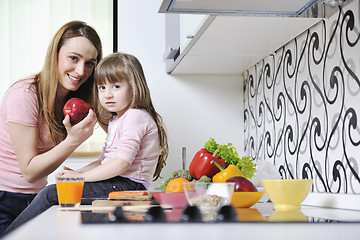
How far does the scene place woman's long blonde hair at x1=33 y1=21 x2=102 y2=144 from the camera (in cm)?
190

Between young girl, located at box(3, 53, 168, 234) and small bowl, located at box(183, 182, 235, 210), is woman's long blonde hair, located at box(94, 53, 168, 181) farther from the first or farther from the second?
small bowl, located at box(183, 182, 235, 210)

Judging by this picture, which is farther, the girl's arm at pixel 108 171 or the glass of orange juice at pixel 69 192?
the girl's arm at pixel 108 171

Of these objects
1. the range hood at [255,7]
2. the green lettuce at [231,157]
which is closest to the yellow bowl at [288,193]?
the range hood at [255,7]

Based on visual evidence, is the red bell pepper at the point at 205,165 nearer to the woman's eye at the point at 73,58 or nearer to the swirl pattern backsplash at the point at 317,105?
the swirl pattern backsplash at the point at 317,105

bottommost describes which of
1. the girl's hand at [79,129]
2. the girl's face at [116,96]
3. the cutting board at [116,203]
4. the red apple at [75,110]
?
the cutting board at [116,203]

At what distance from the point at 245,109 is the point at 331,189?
992mm

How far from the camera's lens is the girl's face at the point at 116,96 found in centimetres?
189

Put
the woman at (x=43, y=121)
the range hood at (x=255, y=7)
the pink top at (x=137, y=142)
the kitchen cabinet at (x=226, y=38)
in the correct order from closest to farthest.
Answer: the range hood at (x=255, y=7) < the kitchen cabinet at (x=226, y=38) < the pink top at (x=137, y=142) < the woman at (x=43, y=121)

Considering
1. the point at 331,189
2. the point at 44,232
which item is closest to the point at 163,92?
the point at 331,189

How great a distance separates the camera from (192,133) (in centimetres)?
231

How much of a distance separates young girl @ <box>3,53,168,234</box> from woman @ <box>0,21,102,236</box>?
0.11 meters

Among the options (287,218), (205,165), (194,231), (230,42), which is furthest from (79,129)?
(194,231)

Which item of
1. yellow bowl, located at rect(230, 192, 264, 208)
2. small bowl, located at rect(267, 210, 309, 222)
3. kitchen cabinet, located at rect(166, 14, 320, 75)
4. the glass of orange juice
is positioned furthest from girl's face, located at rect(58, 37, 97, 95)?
small bowl, located at rect(267, 210, 309, 222)

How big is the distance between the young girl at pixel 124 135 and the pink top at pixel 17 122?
0.69ft
